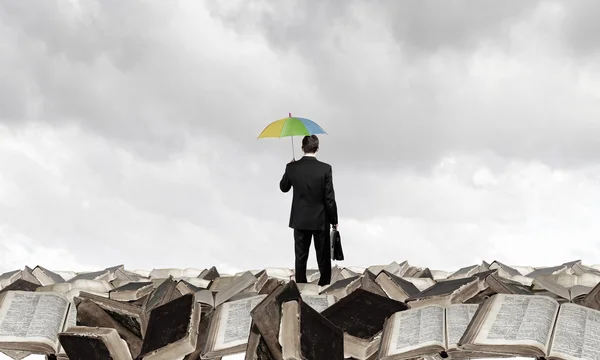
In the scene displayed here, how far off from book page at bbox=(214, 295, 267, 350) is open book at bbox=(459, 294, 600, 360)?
1057 millimetres

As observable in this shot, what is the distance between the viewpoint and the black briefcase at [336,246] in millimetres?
6203

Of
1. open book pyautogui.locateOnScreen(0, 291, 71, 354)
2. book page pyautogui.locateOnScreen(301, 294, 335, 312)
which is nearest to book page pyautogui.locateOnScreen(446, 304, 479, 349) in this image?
book page pyautogui.locateOnScreen(301, 294, 335, 312)

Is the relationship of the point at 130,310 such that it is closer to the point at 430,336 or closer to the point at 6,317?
the point at 6,317

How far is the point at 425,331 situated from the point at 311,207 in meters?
2.76

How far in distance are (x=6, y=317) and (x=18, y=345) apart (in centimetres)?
34

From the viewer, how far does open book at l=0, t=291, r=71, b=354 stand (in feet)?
12.9

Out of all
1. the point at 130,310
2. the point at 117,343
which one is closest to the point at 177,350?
the point at 117,343

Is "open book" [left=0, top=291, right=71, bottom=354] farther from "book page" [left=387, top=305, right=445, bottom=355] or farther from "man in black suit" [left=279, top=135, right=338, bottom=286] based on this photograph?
"man in black suit" [left=279, top=135, right=338, bottom=286]

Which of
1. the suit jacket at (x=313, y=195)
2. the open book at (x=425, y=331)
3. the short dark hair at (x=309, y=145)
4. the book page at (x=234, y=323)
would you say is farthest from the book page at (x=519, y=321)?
the short dark hair at (x=309, y=145)

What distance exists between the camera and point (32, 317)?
4.17 m

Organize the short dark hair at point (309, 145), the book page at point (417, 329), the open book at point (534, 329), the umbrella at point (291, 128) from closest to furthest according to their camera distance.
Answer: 1. the open book at point (534, 329)
2. the book page at point (417, 329)
3. the short dark hair at point (309, 145)
4. the umbrella at point (291, 128)

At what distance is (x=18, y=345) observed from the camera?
3.94 metres

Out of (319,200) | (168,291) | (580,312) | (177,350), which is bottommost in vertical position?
(177,350)

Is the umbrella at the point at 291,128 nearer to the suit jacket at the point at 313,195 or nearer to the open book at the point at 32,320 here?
the suit jacket at the point at 313,195
